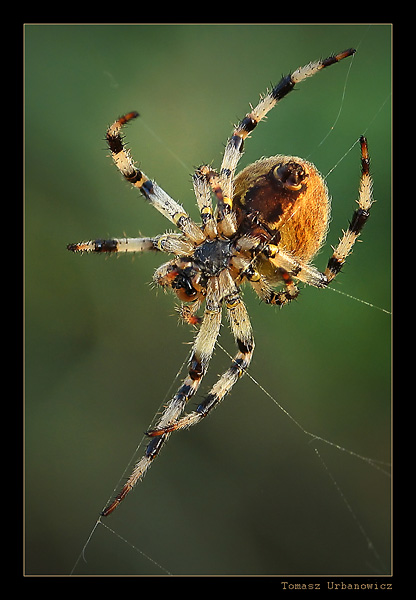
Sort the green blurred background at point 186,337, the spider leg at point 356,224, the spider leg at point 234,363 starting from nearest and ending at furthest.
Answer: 1. the spider leg at point 356,224
2. the spider leg at point 234,363
3. the green blurred background at point 186,337

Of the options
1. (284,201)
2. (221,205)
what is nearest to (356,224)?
(284,201)

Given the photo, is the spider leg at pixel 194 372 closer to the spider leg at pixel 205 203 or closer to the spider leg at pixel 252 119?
the spider leg at pixel 205 203

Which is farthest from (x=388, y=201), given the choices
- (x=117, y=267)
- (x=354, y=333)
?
(x=117, y=267)

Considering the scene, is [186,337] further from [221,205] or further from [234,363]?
[221,205]

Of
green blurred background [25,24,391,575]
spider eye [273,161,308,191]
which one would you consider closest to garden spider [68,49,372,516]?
spider eye [273,161,308,191]

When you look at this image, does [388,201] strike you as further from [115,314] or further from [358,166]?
[115,314]

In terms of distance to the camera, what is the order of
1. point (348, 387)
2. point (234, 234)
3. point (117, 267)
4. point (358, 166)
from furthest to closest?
point (117, 267), point (348, 387), point (358, 166), point (234, 234)

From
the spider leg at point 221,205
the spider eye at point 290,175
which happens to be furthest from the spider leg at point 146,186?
the spider eye at point 290,175
